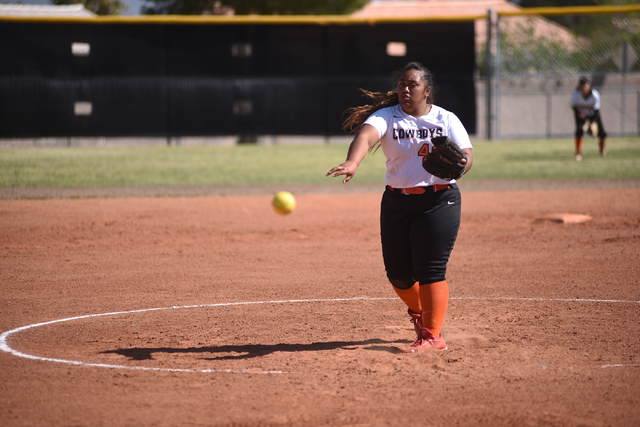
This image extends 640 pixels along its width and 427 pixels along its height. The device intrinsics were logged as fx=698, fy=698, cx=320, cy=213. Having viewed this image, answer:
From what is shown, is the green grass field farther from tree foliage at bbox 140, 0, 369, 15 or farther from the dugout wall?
tree foliage at bbox 140, 0, 369, 15

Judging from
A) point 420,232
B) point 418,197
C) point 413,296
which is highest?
point 418,197

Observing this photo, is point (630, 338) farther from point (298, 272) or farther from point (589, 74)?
→ point (589, 74)

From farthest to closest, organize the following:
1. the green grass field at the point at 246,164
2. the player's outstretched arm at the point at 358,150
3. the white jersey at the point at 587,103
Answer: the white jersey at the point at 587,103 → the green grass field at the point at 246,164 → the player's outstretched arm at the point at 358,150

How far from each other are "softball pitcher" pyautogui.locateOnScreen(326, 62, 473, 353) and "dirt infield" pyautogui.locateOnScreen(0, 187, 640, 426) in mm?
463

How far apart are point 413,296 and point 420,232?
0.57 meters

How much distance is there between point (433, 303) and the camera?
4750 millimetres

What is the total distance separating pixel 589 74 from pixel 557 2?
3613 centimetres

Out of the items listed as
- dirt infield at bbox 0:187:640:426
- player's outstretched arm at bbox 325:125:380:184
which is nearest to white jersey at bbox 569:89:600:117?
dirt infield at bbox 0:187:640:426

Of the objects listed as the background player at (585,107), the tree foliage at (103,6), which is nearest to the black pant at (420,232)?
the background player at (585,107)

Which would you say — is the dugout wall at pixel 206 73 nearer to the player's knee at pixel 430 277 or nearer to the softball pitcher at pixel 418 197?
the softball pitcher at pixel 418 197

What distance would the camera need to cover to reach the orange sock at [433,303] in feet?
15.5

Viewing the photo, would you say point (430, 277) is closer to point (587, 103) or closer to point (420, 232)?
point (420, 232)

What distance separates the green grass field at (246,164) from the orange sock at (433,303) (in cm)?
1069

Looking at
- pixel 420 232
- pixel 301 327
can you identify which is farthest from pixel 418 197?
pixel 301 327
